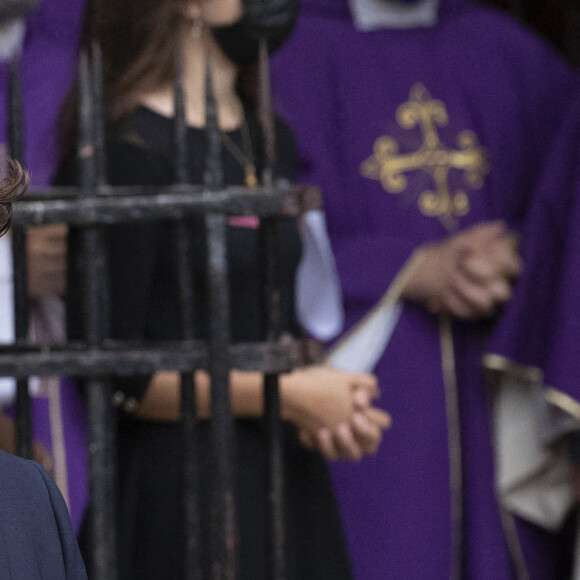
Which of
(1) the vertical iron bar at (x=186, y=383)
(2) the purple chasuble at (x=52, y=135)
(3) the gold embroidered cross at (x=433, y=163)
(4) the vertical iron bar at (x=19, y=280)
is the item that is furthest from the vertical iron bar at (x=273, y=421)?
(3) the gold embroidered cross at (x=433, y=163)

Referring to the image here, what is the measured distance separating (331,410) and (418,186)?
986 mm

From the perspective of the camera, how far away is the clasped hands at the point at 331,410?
2.24 m

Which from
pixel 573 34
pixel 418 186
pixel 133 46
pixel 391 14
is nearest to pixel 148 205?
pixel 133 46

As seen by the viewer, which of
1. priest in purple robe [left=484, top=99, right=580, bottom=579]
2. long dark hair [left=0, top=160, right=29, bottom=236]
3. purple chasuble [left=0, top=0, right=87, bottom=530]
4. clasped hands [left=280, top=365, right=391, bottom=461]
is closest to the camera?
long dark hair [left=0, top=160, right=29, bottom=236]

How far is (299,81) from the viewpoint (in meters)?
3.13

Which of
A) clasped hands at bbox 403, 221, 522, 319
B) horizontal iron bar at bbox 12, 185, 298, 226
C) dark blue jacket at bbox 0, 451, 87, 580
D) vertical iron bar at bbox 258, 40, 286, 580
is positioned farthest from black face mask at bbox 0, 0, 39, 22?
clasped hands at bbox 403, 221, 522, 319

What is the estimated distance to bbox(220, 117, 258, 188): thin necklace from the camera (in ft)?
7.65

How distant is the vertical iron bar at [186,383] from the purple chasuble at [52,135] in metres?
0.44

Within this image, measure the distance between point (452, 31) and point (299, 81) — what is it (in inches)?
18.3

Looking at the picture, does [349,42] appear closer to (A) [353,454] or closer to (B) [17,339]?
(A) [353,454]

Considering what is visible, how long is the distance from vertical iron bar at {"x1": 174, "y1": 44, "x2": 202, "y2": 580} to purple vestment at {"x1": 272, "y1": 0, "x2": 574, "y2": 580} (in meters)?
0.88

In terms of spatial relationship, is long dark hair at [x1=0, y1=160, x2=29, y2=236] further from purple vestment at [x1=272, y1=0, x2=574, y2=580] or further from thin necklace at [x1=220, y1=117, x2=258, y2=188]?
purple vestment at [x1=272, y1=0, x2=574, y2=580]

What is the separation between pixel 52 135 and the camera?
237 cm

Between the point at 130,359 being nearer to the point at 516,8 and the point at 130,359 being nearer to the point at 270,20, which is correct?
the point at 270,20
